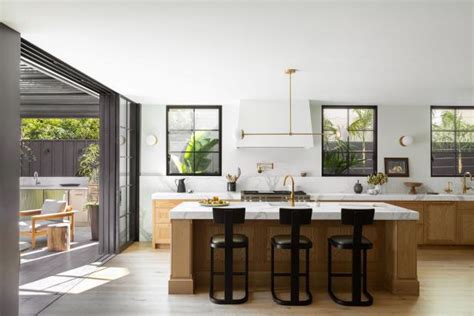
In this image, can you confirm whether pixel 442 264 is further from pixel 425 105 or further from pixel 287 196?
pixel 425 105

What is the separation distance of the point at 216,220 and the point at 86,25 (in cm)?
218

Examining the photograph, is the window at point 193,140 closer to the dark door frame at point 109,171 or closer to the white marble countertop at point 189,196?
the white marble countertop at point 189,196

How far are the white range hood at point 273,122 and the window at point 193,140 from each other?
75cm

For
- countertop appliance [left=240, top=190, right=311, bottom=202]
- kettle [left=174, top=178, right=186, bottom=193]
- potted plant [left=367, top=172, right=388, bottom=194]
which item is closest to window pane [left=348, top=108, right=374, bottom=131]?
potted plant [left=367, top=172, right=388, bottom=194]

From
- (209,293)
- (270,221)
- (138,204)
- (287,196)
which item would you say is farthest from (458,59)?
(138,204)

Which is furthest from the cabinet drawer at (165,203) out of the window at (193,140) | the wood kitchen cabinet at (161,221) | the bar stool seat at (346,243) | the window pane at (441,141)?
the window pane at (441,141)

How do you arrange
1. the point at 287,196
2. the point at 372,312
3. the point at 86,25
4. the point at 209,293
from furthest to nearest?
the point at 287,196 → the point at 209,293 → the point at 372,312 → the point at 86,25

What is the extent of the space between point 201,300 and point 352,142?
4.42m

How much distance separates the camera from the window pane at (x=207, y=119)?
Result: 695 centimetres

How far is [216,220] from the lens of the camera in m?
3.74

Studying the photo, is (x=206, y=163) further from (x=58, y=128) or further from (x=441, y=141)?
(x=58, y=128)

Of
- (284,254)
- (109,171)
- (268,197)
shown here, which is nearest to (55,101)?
(109,171)

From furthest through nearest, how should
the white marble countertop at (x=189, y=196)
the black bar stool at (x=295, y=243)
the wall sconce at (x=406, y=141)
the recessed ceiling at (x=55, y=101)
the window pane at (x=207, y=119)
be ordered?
the window pane at (x=207, y=119) → the wall sconce at (x=406, y=141) → the white marble countertop at (x=189, y=196) → the recessed ceiling at (x=55, y=101) → the black bar stool at (x=295, y=243)

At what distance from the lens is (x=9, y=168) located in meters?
2.98
